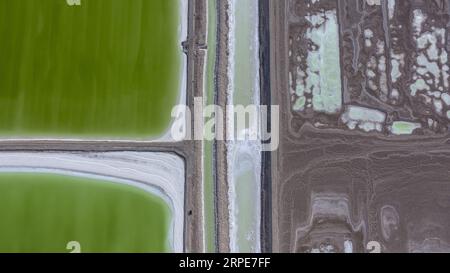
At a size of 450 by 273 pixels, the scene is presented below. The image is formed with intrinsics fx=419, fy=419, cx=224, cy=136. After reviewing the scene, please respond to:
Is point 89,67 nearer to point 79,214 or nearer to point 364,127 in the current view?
point 79,214

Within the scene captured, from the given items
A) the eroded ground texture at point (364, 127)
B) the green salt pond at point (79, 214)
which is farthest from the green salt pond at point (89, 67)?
the eroded ground texture at point (364, 127)

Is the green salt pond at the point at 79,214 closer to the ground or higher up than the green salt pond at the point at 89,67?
closer to the ground

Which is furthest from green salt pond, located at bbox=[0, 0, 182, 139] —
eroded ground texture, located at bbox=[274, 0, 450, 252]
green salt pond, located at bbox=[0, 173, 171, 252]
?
eroded ground texture, located at bbox=[274, 0, 450, 252]

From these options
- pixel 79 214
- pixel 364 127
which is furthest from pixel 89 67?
pixel 364 127

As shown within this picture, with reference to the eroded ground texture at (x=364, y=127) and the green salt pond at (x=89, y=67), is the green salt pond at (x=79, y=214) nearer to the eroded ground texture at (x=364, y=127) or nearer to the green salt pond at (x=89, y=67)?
the green salt pond at (x=89, y=67)

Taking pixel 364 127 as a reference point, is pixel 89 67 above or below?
above

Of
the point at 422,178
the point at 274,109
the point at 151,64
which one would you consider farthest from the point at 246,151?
the point at 422,178
